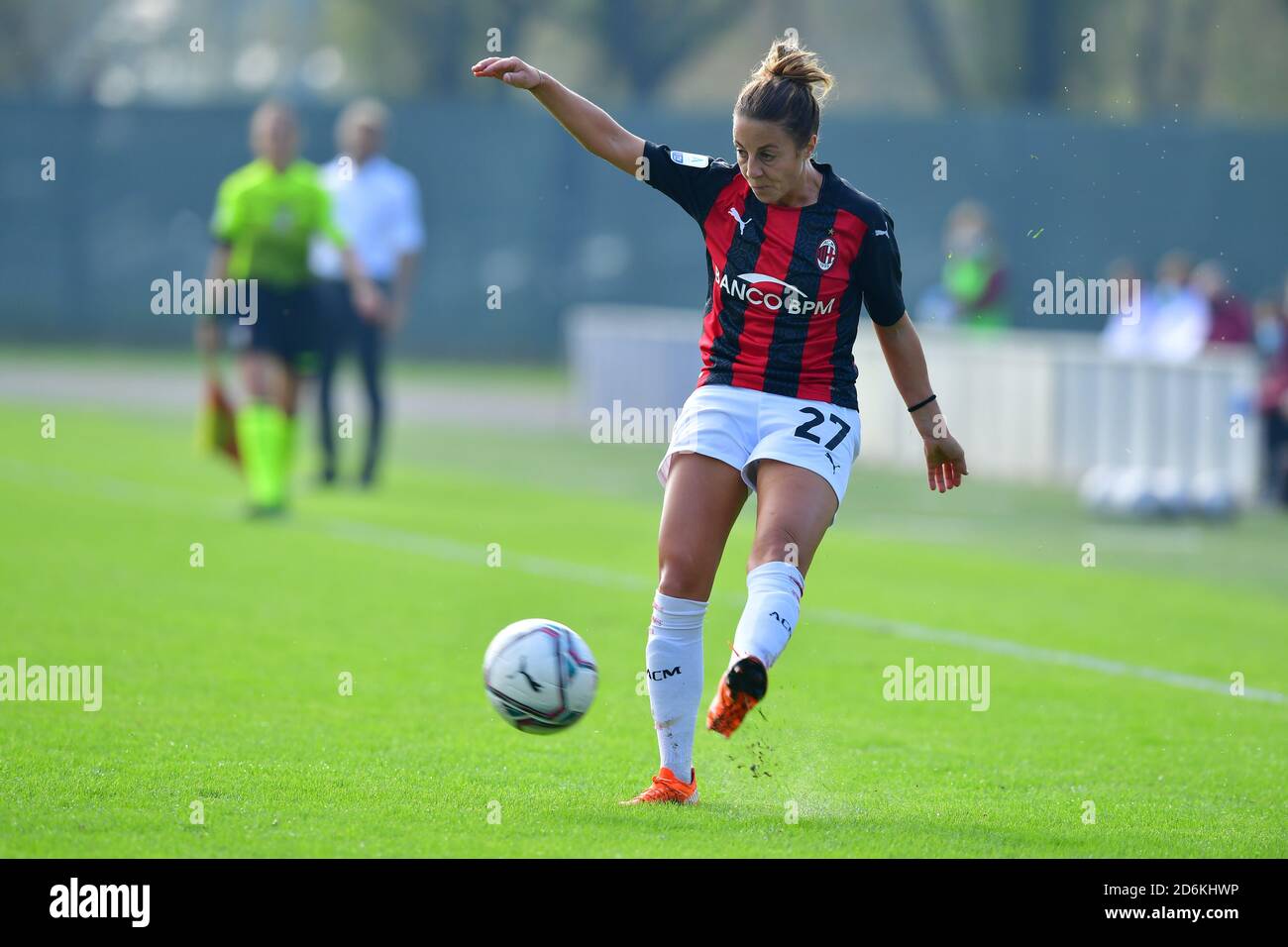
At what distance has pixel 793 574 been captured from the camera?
545 cm

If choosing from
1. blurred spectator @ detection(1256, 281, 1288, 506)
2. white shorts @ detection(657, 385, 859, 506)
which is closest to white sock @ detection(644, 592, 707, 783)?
white shorts @ detection(657, 385, 859, 506)

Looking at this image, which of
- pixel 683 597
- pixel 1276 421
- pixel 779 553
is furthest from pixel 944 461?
pixel 1276 421

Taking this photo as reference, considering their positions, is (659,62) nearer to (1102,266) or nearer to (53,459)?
(1102,266)

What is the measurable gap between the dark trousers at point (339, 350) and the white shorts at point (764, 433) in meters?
9.49

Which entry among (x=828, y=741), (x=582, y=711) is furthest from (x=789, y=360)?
(x=828, y=741)

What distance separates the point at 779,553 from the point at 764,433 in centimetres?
40

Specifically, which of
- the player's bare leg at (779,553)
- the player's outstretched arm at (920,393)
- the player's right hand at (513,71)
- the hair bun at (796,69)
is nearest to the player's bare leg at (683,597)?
the player's bare leg at (779,553)

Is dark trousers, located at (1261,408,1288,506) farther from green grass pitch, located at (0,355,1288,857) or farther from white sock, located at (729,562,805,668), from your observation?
white sock, located at (729,562,805,668)

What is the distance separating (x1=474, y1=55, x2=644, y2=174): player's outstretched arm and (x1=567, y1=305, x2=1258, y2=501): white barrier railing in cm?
1054

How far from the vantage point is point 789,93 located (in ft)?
17.9

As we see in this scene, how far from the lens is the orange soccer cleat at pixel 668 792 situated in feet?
18.6

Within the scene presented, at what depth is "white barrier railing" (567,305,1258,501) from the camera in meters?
16.4

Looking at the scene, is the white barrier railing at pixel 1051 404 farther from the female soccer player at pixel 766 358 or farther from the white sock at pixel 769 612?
the white sock at pixel 769 612
